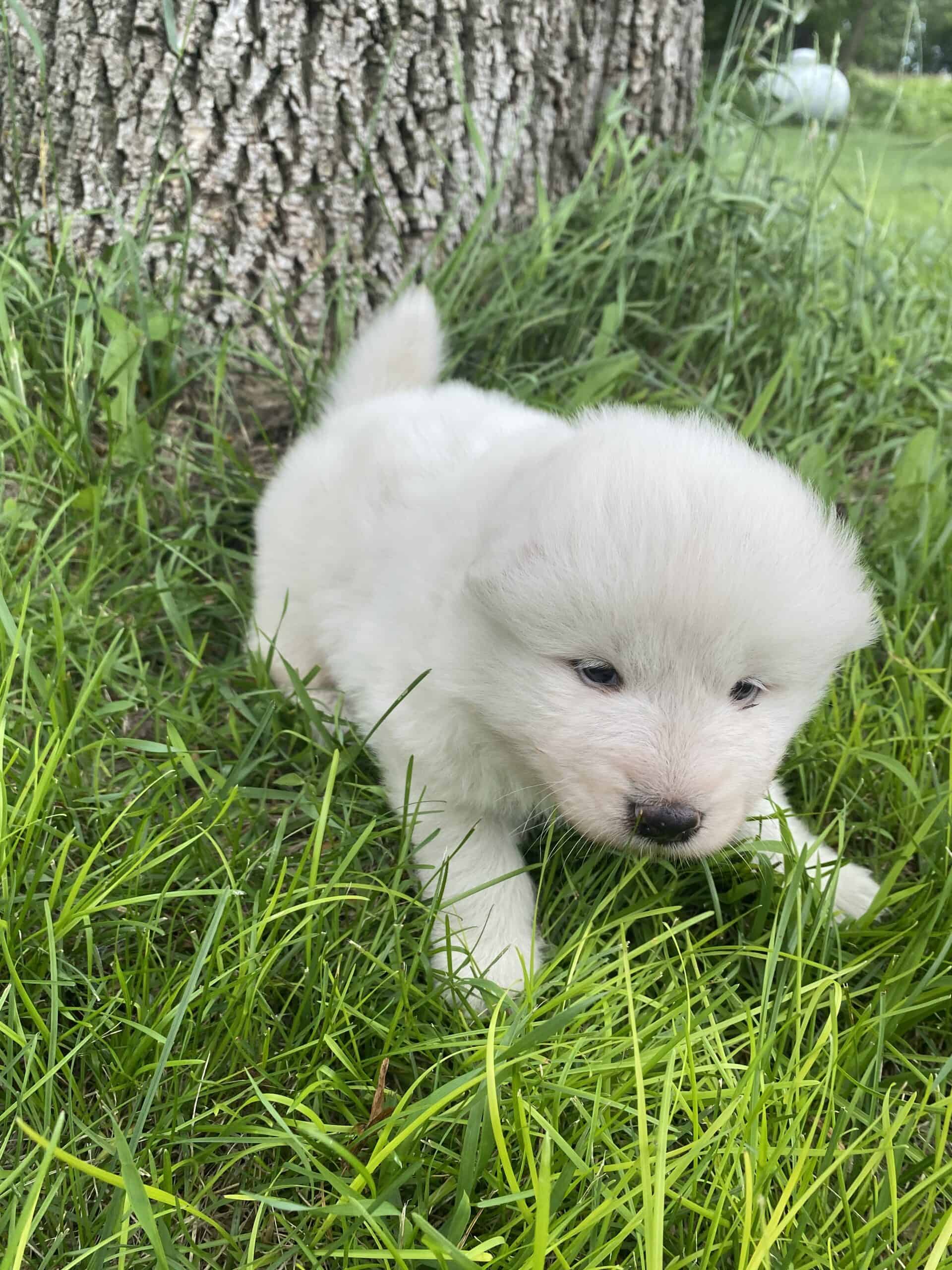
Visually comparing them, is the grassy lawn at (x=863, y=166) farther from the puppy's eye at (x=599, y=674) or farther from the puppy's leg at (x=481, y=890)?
the puppy's leg at (x=481, y=890)

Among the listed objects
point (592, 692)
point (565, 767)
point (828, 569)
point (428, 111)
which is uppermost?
point (428, 111)

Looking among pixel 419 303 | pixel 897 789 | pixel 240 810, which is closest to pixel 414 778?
pixel 240 810

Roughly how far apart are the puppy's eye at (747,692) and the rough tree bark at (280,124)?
1938 mm

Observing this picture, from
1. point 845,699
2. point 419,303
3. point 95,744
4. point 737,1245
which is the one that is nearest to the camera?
point 737,1245

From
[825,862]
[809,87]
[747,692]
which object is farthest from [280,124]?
[825,862]

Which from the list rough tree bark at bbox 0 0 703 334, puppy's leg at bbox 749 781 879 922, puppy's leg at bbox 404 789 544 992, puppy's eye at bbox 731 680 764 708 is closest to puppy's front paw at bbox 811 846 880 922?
puppy's leg at bbox 749 781 879 922

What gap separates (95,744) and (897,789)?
166 cm

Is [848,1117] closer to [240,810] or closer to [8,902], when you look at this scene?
[240,810]

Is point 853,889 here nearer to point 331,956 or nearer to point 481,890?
point 481,890

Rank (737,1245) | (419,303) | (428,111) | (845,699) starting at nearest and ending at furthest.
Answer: (737,1245) → (845,699) → (419,303) → (428,111)

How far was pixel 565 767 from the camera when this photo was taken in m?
1.51

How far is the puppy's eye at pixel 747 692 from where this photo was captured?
156cm

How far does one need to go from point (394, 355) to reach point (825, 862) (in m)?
1.63

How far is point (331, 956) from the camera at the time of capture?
1644 mm
